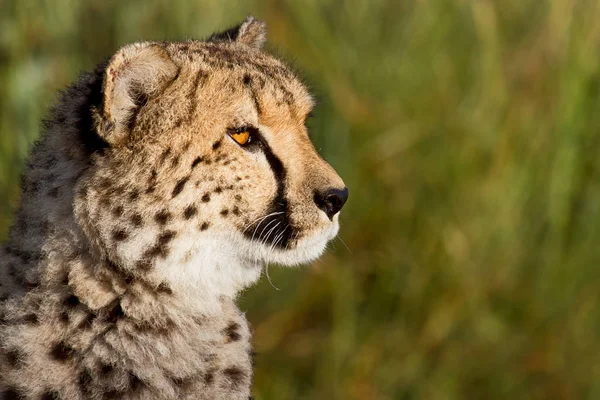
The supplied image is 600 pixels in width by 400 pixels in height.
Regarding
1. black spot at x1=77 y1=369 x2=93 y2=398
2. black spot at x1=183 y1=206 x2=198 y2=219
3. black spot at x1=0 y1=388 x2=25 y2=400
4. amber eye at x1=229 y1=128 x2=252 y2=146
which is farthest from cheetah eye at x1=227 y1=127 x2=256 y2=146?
black spot at x1=0 y1=388 x2=25 y2=400

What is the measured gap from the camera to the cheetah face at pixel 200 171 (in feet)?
7.85

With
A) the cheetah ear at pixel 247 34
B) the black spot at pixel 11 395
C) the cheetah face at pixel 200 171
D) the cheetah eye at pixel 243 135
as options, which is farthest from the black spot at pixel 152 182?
the cheetah ear at pixel 247 34

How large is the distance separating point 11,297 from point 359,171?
2633 millimetres

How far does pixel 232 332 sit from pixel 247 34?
937 mm

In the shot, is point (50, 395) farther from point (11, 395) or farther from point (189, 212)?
point (189, 212)

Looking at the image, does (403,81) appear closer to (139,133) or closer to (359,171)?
(359,171)

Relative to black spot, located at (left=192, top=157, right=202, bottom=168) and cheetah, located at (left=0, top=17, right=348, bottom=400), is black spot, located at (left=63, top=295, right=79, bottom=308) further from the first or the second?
black spot, located at (left=192, top=157, right=202, bottom=168)

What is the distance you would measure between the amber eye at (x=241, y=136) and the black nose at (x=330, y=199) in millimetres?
222

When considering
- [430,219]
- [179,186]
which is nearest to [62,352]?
[179,186]

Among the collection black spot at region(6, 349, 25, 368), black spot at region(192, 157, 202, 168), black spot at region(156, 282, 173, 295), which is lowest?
black spot at region(6, 349, 25, 368)

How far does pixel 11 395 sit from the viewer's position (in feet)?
7.75

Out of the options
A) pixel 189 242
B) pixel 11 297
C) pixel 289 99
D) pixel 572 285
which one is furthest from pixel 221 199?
pixel 572 285

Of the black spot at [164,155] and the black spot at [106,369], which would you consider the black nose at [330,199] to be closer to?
the black spot at [164,155]

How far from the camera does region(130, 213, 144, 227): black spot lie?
2391 mm
